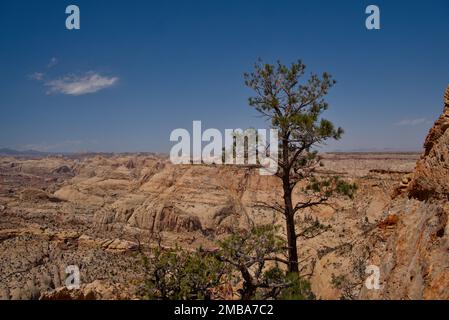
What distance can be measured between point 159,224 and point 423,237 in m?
47.9

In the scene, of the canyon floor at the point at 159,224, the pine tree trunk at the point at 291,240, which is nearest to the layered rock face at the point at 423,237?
the canyon floor at the point at 159,224

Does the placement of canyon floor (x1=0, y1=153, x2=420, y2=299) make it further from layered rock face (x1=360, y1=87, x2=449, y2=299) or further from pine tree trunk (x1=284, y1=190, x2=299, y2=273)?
layered rock face (x1=360, y1=87, x2=449, y2=299)

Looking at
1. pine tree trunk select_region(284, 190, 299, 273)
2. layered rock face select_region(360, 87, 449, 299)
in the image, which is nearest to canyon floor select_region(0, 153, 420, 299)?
pine tree trunk select_region(284, 190, 299, 273)

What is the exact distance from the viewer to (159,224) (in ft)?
172

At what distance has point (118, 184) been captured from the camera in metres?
84.1

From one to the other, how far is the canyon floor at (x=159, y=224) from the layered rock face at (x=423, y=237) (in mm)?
760

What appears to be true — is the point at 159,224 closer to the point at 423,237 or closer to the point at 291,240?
the point at 291,240

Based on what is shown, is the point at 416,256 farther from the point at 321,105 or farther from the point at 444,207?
the point at 321,105

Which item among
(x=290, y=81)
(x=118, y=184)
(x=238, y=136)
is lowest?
(x=118, y=184)

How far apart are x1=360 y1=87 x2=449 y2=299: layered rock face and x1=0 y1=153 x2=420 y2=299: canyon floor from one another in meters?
0.76

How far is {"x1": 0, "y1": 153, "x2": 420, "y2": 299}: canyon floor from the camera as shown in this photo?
1266 centimetres

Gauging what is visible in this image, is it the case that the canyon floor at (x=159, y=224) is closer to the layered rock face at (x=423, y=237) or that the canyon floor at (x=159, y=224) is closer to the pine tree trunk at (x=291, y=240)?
the pine tree trunk at (x=291, y=240)
